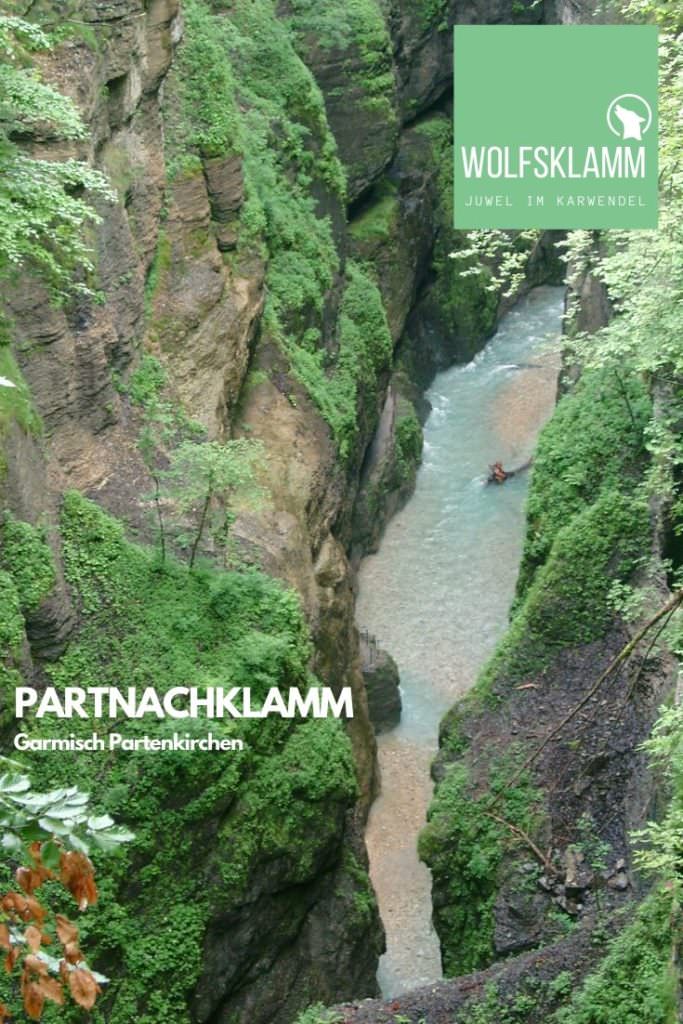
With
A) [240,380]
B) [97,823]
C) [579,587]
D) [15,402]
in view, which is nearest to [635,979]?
[579,587]

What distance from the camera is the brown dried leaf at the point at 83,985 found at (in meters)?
4.30

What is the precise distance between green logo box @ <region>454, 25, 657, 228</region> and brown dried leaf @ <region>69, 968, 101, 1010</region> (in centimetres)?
1248

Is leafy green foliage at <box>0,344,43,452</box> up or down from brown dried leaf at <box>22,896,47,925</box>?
up

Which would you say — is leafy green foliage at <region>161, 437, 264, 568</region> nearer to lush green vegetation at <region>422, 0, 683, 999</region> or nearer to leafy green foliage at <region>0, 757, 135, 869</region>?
lush green vegetation at <region>422, 0, 683, 999</region>

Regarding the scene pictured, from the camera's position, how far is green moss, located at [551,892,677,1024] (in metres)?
12.2

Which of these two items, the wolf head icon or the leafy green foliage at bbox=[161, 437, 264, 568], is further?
the leafy green foliage at bbox=[161, 437, 264, 568]

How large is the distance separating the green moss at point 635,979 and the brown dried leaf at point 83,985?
8.78 metres

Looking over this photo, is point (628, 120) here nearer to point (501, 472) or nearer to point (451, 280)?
point (501, 472)

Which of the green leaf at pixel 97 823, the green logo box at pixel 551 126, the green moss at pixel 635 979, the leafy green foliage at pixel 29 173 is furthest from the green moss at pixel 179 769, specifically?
the green leaf at pixel 97 823

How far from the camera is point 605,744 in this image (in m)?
17.3

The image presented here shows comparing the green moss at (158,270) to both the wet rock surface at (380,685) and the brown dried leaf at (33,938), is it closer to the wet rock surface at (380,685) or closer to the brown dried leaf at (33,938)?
the wet rock surface at (380,685)

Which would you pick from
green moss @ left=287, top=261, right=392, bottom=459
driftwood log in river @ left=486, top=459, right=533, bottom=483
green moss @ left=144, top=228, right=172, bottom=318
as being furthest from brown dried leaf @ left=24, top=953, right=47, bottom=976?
driftwood log in river @ left=486, top=459, right=533, bottom=483

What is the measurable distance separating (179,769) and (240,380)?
7.83 m

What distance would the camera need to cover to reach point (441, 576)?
28.4 m
